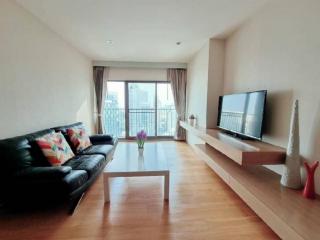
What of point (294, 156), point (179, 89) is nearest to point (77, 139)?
point (294, 156)

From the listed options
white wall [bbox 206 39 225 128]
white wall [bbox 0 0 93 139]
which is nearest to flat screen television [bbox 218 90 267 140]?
white wall [bbox 206 39 225 128]

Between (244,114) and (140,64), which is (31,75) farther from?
(140,64)

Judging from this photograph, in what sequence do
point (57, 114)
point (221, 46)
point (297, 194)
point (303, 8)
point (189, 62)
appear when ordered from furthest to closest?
point (189, 62)
point (221, 46)
point (57, 114)
point (303, 8)
point (297, 194)

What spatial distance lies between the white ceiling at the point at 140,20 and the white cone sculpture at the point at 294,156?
1515 mm

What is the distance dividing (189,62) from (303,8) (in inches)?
139

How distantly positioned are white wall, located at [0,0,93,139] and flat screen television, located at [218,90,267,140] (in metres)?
2.91

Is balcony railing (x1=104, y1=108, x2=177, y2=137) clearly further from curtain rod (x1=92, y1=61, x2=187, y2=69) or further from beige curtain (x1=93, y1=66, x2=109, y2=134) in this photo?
curtain rod (x1=92, y1=61, x2=187, y2=69)

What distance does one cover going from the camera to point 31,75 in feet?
8.25

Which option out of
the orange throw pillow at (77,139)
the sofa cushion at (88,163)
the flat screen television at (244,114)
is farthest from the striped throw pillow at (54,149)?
the flat screen television at (244,114)

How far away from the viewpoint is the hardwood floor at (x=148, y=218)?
171 cm

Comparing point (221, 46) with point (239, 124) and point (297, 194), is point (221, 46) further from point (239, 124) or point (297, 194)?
point (297, 194)

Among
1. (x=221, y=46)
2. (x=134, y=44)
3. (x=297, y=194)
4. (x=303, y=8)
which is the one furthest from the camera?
(x=134, y=44)

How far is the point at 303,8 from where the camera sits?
69.3 inches

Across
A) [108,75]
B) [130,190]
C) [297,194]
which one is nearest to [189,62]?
[108,75]
